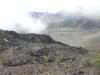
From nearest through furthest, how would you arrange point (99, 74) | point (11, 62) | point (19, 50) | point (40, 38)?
point (99, 74)
point (11, 62)
point (19, 50)
point (40, 38)

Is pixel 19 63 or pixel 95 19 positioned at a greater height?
pixel 95 19

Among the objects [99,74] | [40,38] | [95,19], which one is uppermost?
[95,19]

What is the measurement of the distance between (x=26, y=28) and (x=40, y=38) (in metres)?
111

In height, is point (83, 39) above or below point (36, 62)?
above

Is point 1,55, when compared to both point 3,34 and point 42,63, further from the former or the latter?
point 3,34

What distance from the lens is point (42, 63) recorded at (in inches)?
1468

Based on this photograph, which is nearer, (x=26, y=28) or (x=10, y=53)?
(x=10, y=53)

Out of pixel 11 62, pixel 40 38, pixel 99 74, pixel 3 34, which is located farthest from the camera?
pixel 40 38

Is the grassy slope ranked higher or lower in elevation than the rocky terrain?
higher

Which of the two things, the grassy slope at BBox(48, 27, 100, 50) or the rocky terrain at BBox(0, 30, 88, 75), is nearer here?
the rocky terrain at BBox(0, 30, 88, 75)

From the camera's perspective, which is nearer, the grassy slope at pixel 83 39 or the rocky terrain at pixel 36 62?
the rocky terrain at pixel 36 62

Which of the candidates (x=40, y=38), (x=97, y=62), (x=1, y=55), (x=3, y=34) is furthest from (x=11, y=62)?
(x=40, y=38)

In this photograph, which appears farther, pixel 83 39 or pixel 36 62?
A: pixel 83 39

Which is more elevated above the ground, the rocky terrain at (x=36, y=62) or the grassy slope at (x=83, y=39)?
the grassy slope at (x=83, y=39)
